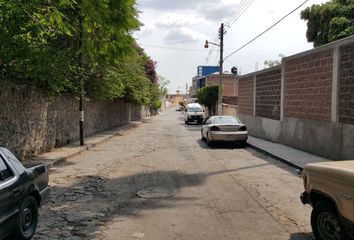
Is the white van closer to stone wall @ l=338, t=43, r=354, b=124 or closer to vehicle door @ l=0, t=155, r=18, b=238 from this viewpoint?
stone wall @ l=338, t=43, r=354, b=124

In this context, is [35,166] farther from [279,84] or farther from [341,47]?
[279,84]

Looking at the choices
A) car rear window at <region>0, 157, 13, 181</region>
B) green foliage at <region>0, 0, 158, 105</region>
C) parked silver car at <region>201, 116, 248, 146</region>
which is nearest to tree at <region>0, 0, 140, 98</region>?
green foliage at <region>0, 0, 158, 105</region>

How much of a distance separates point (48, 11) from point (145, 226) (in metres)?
7.28

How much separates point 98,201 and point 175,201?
1506 mm

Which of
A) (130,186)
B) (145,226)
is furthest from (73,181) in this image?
(145,226)

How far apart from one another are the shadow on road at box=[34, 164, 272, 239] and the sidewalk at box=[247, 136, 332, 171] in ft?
9.30

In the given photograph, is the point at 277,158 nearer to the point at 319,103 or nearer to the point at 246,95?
the point at 319,103

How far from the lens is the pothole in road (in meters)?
9.67

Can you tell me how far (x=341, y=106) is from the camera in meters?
14.5

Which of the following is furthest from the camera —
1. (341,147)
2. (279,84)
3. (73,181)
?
(279,84)

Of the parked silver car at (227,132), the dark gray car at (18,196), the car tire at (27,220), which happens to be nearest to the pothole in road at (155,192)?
the dark gray car at (18,196)

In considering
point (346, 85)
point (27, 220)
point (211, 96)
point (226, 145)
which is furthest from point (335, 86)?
point (211, 96)

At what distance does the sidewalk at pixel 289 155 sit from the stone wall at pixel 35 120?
8.42 metres

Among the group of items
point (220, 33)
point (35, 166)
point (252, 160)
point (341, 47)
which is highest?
point (220, 33)
